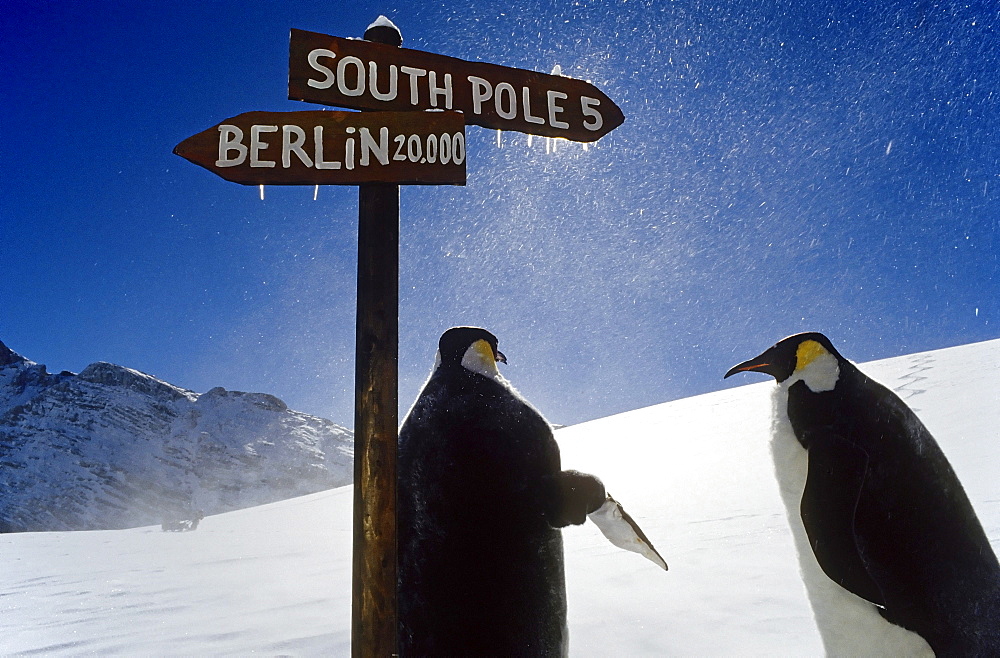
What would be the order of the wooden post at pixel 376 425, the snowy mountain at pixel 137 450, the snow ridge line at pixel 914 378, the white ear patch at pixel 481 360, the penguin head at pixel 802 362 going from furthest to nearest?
the snowy mountain at pixel 137 450, the snow ridge line at pixel 914 378, the penguin head at pixel 802 362, the white ear patch at pixel 481 360, the wooden post at pixel 376 425

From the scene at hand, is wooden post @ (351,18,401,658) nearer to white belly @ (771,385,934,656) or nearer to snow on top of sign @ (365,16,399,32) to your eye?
snow on top of sign @ (365,16,399,32)

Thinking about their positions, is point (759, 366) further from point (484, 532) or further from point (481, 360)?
point (484, 532)

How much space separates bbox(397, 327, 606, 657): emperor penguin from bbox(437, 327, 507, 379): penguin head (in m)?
0.18

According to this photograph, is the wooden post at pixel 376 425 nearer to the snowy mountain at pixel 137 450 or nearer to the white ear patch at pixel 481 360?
the white ear patch at pixel 481 360

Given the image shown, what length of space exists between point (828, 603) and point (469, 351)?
1412 mm

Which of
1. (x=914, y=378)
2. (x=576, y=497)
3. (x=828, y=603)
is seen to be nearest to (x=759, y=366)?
(x=828, y=603)

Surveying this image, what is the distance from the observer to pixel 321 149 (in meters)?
2.00

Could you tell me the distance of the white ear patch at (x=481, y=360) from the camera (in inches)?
83.3

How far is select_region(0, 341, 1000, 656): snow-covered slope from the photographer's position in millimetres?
2814

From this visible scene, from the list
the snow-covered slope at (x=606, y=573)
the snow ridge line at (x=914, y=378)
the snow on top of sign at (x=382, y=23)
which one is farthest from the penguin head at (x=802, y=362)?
the snow ridge line at (x=914, y=378)

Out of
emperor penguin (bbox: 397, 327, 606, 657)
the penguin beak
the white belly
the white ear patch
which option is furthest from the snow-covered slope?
the white ear patch

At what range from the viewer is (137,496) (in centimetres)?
16425

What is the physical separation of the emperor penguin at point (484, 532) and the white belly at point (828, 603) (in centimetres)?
82

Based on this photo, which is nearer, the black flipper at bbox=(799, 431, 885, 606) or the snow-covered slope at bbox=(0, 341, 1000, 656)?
the black flipper at bbox=(799, 431, 885, 606)
